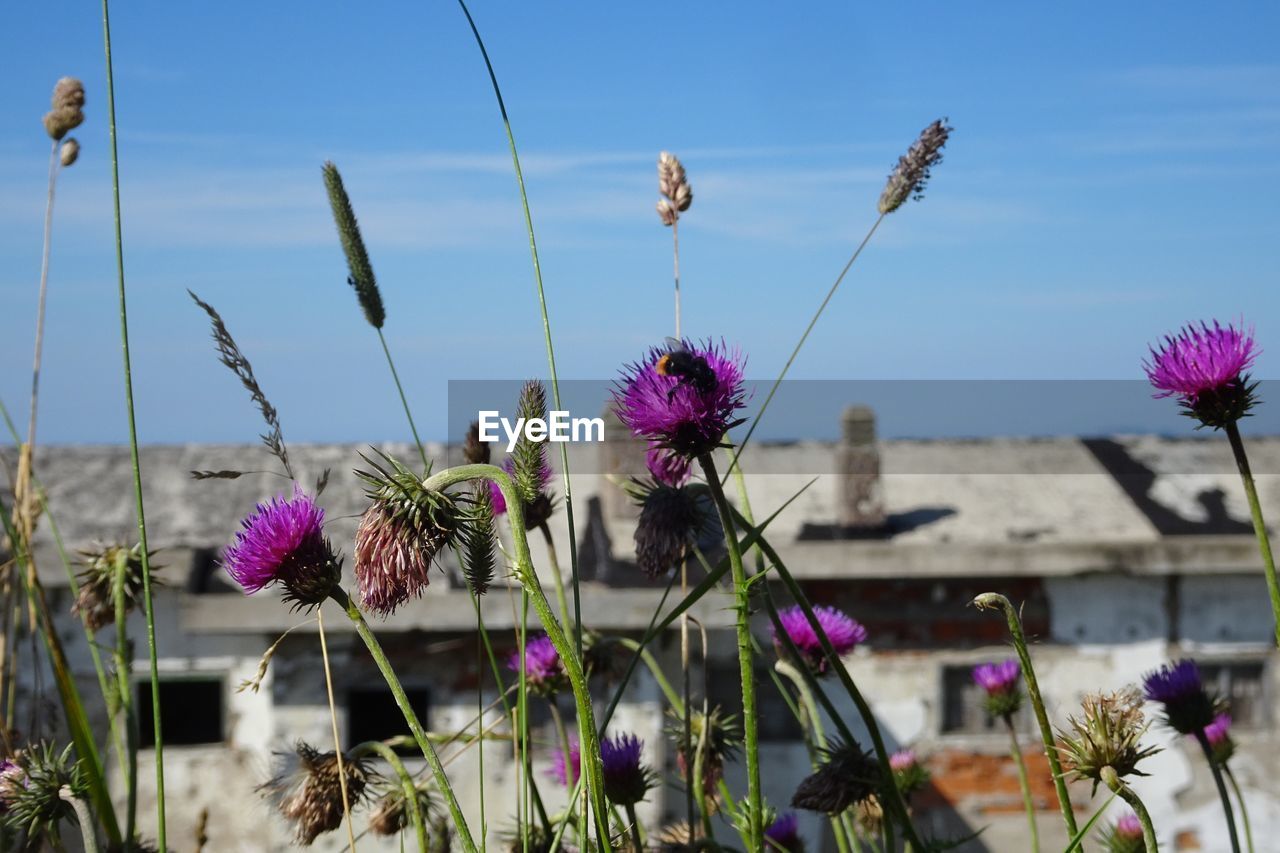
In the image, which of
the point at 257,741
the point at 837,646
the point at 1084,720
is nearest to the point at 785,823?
the point at 837,646

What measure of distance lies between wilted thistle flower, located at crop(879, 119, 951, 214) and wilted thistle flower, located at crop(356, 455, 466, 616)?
35.5 inches

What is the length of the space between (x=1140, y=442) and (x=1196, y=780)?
363 centimetres

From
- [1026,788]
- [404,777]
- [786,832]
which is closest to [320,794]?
[404,777]

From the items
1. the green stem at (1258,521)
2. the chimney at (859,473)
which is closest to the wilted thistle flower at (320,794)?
the green stem at (1258,521)

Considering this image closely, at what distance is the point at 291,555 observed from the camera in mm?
1374

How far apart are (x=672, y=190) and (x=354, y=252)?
481 mm

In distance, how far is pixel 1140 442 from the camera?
13.1 metres

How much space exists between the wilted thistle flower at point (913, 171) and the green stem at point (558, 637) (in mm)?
948

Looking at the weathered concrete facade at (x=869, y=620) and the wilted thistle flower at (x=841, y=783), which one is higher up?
the wilted thistle flower at (x=841, y=783)

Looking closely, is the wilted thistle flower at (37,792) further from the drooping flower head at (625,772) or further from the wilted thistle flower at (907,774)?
the wilted thistle flower at (907,774)

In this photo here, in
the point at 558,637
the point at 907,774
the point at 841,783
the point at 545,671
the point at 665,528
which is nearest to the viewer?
the point at 558,637

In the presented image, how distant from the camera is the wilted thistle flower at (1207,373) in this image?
5.67ft

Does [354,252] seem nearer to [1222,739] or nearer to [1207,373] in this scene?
[1207,373]

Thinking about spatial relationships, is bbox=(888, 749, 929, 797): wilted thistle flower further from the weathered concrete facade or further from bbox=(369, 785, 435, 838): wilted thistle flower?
the weathered concrete facade
